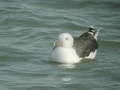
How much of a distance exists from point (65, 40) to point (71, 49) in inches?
13.8

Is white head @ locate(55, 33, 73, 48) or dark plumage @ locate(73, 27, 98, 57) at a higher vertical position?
white head @ locate(55, 33, 73, 48)

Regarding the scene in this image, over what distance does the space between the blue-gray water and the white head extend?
1.87ft

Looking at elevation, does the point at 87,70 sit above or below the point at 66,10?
below

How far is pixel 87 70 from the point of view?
12281mm

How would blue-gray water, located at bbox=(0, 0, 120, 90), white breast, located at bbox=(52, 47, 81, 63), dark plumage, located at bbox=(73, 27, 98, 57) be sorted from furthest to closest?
dark plumage, located at bbox=(73, 27, 98, 57), white breast, located at bbox=(52, 47, 81, 63), blue-gray water, located at bbox=(0, 0, 120, 90)

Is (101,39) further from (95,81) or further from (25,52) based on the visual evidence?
(95,81)

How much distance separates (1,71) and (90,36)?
333 centimetres

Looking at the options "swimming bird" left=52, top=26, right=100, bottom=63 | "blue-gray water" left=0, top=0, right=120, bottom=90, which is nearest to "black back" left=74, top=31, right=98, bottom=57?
"swimming bird" left=52, top=26, right=100, bottom=63

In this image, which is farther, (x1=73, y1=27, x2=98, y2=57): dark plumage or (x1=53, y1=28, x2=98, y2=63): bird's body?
(x1=73, y1=27, x2=98, y2=57): dark plumage

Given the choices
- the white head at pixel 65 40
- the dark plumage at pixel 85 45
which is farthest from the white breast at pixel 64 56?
the dark plumage at pixel 85 45

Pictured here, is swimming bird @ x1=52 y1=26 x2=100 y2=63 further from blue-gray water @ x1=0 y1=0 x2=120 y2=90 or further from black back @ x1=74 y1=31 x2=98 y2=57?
blue-gray water @ x1=0 y1=0 x2=120 y2=90

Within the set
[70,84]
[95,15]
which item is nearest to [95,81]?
[70,84]

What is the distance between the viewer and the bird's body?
12.8 meters

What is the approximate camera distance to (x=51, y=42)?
595 inches
